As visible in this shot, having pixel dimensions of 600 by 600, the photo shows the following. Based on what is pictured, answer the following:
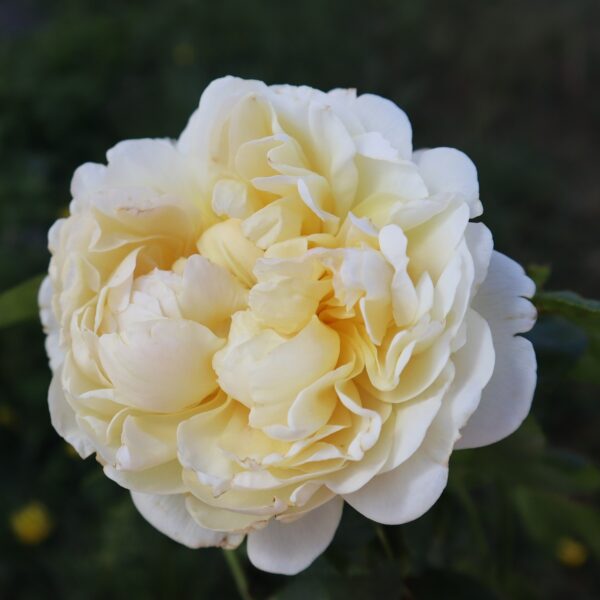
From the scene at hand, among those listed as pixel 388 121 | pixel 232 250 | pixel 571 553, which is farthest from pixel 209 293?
pixel 571 553

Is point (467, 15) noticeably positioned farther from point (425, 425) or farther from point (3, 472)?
point (425, 425)

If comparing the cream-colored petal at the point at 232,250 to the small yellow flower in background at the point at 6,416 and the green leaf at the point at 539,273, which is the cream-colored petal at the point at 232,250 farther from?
the small yellow flower in background at the point at 6,416

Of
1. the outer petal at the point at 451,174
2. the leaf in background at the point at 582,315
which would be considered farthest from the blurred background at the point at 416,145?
the outer petal at the point at 451,174

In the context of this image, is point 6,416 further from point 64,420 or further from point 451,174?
point 451,174

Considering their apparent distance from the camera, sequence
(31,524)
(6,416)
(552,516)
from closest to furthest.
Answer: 1. (552,516)
2. (31,524)
3. (6,416)

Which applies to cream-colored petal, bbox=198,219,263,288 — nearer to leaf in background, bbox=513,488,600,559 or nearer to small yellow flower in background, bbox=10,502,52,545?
leaf in background, bbox=513,488,600,559

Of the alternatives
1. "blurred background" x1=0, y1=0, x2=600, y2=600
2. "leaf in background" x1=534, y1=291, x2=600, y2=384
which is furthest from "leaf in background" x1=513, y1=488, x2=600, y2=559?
"leaf in background" x1=534, y1=291, x2=600, y2=384
